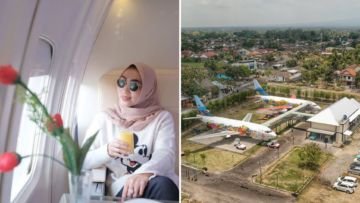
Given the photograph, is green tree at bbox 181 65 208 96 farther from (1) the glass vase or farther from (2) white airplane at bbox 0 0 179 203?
(1) the glass vase

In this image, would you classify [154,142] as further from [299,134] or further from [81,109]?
[299,134]

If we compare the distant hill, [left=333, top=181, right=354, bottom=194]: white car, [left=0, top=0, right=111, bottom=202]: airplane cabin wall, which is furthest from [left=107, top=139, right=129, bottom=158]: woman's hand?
[left=333, top=181, right=354, bottom=194]: white car

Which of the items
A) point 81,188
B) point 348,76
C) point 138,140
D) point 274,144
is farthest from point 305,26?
point 81,188

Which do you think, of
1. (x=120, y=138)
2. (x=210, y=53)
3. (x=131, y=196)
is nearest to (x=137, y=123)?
(x=120, y=138)

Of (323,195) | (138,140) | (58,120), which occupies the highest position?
(58,120)

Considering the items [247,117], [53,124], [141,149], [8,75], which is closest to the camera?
[8,75]

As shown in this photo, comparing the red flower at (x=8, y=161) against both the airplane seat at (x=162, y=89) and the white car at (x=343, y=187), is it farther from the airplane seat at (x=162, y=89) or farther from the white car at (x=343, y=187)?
the white car at (x=343, y=187)

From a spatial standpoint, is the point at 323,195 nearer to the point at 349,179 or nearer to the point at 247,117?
the point at 349,179
